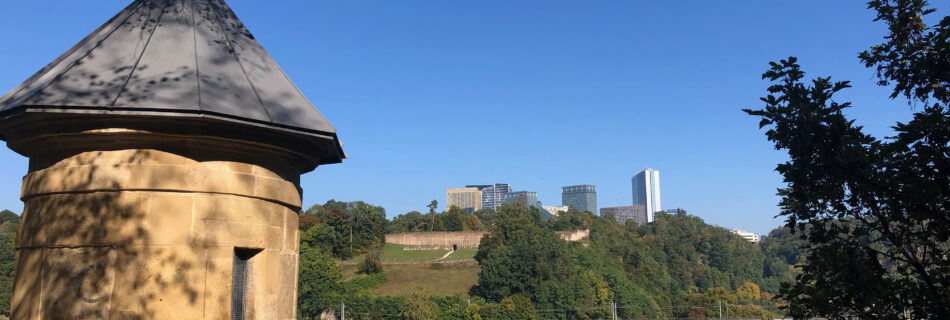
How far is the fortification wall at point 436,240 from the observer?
397 feet

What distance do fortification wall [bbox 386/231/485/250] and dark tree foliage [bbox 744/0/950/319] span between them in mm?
114834

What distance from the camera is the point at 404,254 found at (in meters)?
116

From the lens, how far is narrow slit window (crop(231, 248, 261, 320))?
416cm

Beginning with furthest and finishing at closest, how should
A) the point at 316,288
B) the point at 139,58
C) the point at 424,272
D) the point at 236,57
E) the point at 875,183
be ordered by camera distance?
the point at 424,272 → the point at 316,288 → the point at 875,183 → the point at 236,57 → the point at 139,58

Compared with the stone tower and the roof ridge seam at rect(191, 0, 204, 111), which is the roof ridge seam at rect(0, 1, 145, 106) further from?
the roof ridge seam at rect(191, 0, 204, 111)

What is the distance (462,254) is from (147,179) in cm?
11362

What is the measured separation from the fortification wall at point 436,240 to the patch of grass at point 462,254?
196 cm

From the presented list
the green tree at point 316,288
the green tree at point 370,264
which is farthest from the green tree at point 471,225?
the green tree at point 316,288

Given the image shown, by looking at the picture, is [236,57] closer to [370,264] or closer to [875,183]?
[875,183]

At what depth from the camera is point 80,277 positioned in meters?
3.76

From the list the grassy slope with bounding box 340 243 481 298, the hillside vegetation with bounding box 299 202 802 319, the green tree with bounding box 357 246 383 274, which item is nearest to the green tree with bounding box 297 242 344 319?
the hillside vegetation with bounding box 299 202 802 319

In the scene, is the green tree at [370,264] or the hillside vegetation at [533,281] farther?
the green tree at [370,264]

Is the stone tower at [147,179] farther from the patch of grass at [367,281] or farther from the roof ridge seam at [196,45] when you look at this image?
the patch of grass at [367,281]

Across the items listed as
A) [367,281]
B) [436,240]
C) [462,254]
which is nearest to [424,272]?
[367,281]
